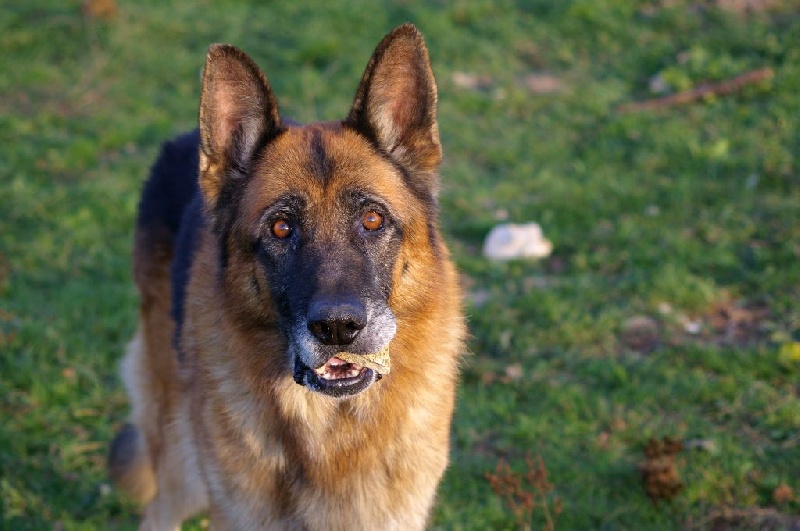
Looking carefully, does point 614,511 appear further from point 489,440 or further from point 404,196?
point 404,196

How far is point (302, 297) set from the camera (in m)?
3.07

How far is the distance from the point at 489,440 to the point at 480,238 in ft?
8.34

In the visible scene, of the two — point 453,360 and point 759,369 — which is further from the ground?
point 453,360

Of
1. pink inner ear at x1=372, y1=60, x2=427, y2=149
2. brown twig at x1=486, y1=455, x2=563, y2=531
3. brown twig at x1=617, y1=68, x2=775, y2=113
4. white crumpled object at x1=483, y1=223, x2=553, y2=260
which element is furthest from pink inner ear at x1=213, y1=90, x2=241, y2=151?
brown twig at x1=617, y1=68, x2=775, y2=113

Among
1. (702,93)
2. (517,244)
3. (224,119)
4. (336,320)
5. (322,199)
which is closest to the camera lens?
(336,320)

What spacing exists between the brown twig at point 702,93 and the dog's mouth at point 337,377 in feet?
21.8

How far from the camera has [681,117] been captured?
8773 millimetres

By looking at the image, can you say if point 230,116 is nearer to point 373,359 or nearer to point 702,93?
point 373,359

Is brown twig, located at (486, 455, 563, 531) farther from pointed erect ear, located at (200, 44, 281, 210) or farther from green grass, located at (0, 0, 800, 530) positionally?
pointed erect ear, located at (200, 44, 281, 210)

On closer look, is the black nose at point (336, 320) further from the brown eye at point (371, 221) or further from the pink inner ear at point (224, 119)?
the pink inner ear at point (224, 119)

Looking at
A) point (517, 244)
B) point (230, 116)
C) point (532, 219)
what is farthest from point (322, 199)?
point (532, 219)

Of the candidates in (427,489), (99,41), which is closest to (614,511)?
(427,489)

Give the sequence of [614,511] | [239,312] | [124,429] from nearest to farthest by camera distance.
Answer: [239,312]
[614,511]
[124,429]

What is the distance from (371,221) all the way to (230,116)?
73 centimetres
